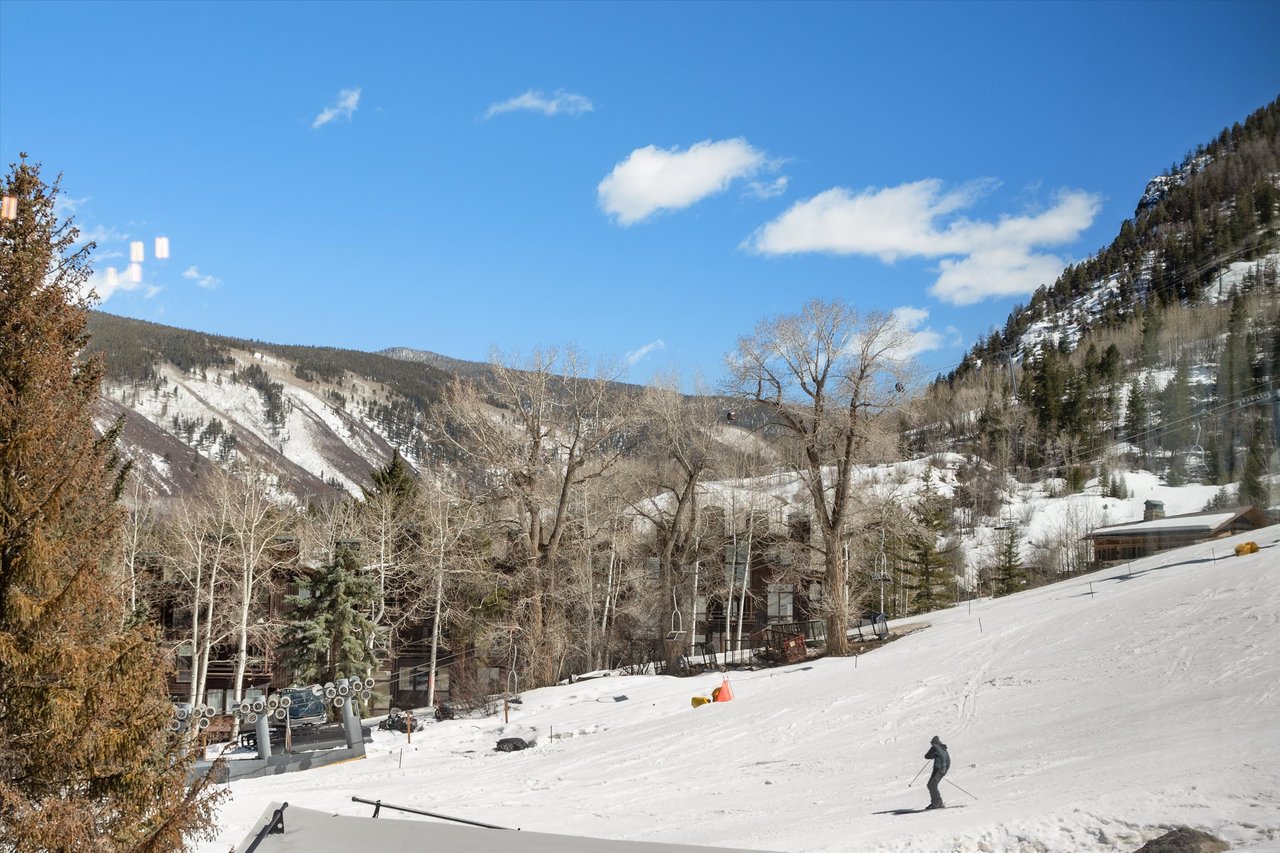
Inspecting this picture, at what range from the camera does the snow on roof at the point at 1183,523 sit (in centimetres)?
4481

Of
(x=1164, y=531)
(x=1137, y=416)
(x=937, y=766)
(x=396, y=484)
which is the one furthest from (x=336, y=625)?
(x=1137, y=416)

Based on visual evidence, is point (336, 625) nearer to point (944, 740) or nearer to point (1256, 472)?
point (944, 740)

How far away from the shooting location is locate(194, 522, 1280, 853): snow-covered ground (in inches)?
561

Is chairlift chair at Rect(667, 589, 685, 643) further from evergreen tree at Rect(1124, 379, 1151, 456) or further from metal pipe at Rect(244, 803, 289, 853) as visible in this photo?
metal pipe at Rect(244, 803, 289, 853)

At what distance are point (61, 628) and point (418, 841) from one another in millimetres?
5000

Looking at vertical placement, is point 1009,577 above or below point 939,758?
above

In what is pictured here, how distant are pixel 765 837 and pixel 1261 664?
12051 mm

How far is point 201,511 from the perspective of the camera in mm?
51438

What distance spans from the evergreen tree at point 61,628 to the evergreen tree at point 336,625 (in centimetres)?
2848

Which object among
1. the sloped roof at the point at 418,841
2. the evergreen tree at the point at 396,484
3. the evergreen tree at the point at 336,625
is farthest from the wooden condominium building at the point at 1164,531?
the sloped roof at the point at 418,841

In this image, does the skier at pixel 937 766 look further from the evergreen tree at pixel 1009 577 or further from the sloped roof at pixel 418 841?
the evergreen tree at pixel 1009 577

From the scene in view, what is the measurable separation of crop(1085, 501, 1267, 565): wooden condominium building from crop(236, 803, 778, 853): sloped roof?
133 ft

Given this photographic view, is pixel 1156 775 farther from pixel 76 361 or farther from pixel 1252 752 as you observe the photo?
pixel 76 361

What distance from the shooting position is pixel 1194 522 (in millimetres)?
47469
